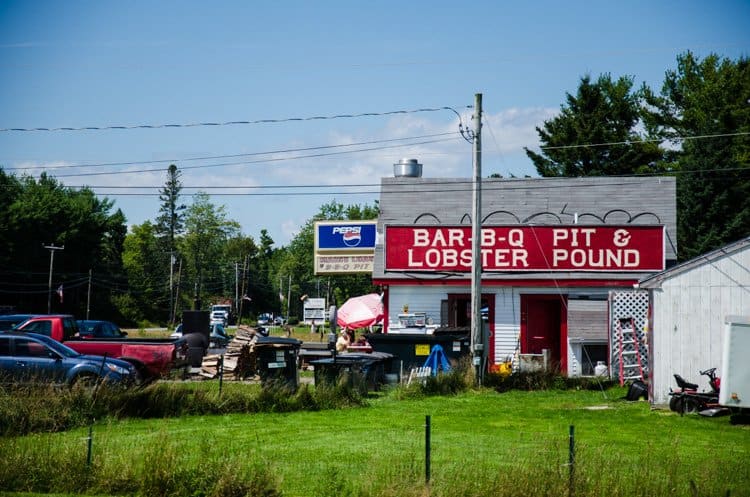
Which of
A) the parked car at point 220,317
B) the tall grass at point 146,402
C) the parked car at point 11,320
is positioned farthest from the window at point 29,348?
the parked car at point 220,317

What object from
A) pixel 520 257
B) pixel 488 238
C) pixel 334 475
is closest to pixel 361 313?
pixel 488 238

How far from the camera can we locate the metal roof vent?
4069cm

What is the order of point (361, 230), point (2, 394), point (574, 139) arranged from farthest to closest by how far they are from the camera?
point (574, 139) → point (361, 230) → point (2, 394)

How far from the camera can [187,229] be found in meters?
129

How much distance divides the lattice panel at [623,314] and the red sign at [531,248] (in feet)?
15.1

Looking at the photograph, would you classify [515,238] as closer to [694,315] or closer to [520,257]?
[520,257]

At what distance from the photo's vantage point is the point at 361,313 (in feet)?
133

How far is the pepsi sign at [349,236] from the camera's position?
43906 mm

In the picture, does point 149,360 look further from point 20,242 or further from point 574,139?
point 20,242

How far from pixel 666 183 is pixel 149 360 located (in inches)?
841

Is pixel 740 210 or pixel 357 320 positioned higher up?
pixel 740 210

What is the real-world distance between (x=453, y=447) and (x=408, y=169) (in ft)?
86.7

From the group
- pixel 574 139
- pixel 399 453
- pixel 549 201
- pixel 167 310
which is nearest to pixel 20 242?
pixel 167 310

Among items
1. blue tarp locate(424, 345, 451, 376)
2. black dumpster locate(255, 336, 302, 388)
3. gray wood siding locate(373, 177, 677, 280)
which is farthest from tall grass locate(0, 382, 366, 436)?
gray wood siding locate(373, 177, 677, 280)
